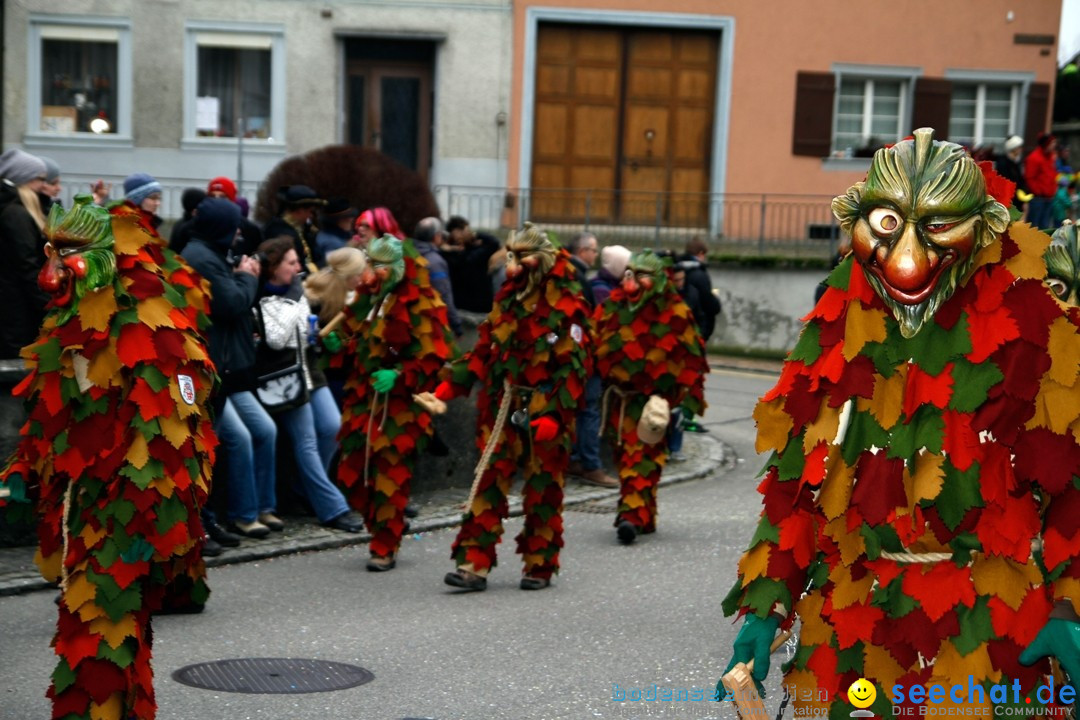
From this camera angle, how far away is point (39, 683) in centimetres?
701

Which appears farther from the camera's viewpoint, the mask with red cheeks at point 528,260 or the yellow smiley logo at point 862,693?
the mask with red cheeks at point 528,260

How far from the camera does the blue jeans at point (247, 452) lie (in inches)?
392

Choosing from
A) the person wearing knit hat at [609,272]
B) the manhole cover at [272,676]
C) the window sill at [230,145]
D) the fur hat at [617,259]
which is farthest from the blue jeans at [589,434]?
the window sill at [230,145]

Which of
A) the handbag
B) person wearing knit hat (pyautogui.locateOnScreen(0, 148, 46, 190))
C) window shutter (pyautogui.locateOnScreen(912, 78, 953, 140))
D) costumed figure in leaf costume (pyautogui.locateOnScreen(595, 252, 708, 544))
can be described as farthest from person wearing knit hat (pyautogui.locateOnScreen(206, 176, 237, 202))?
window shutter (pyautogui.locateOnScreen(912, 78, 953, 140))

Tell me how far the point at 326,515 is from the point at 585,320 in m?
2.50

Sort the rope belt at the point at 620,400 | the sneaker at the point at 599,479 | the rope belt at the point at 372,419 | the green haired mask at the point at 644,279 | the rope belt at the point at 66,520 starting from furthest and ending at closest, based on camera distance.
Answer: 1. the sneaker at the point at 599,479
2. the green haired mask at the point at 644,279
3. the rope belt at the point at 620,400
4. the rope belt at the point at 372,419
5. the rope belt at the point at 66,520

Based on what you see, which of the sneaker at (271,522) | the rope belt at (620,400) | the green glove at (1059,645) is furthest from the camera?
the rope belt at (620,400)

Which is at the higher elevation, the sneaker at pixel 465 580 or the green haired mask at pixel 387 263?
the green haired mask at pixel 387 263

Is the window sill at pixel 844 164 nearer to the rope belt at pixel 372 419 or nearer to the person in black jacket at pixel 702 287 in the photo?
the person in black jacket at pixel 702 287

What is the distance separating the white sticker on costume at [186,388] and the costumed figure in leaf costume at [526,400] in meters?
3.06

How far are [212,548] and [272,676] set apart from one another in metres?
2.64

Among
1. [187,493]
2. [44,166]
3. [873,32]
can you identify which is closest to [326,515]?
[44,166]

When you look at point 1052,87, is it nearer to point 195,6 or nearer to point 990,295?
point 195,6

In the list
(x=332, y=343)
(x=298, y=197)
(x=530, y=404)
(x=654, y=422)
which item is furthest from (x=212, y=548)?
(x=298, y=197)
